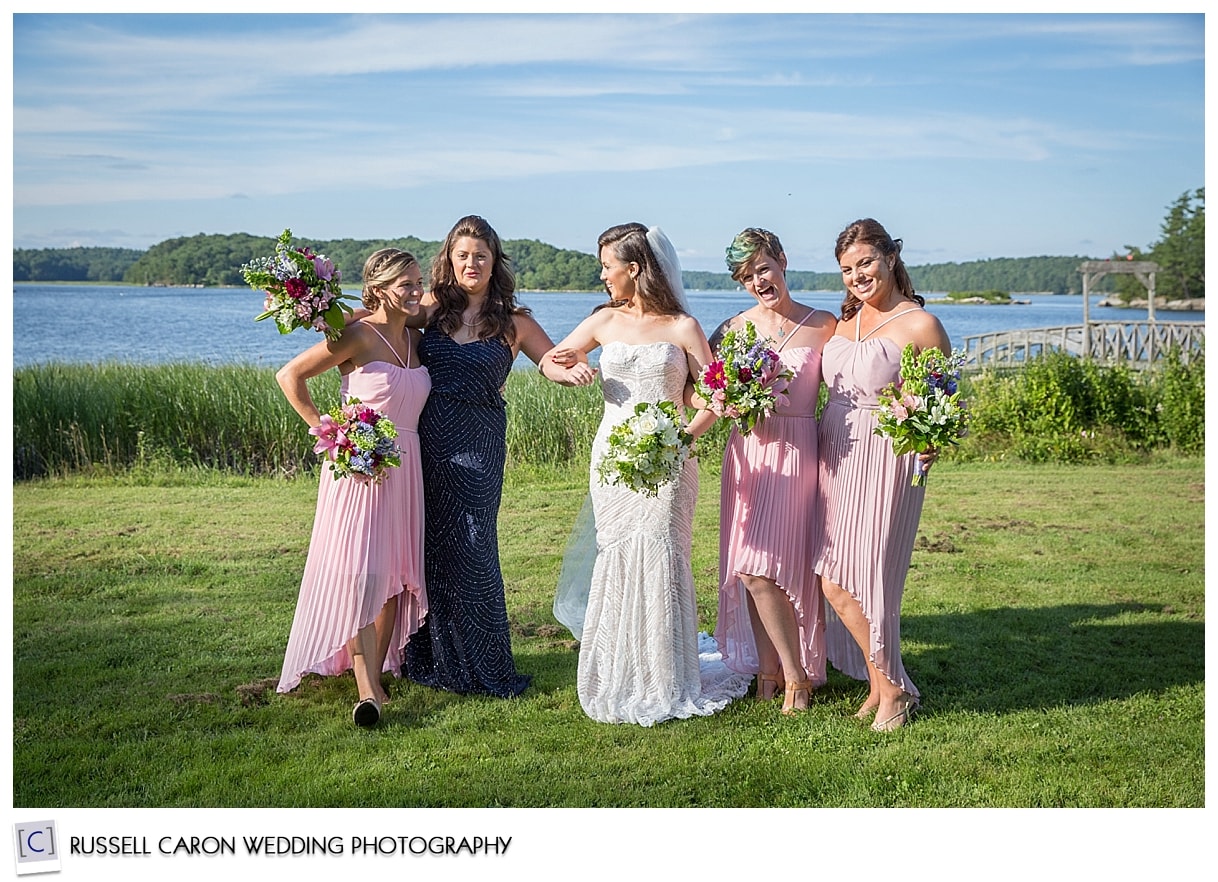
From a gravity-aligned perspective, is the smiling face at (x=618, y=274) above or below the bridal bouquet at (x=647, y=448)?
above

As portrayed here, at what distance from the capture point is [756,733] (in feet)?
15.6

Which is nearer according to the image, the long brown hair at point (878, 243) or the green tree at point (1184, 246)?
the long brown hair at point (878, 243)

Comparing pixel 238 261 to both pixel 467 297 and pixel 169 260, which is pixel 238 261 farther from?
pixel 467 297

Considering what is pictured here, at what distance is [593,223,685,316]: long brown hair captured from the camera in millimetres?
4758

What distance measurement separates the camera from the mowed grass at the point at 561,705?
4.43 metres

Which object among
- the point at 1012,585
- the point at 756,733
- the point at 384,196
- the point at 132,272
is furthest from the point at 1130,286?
the point at 756,733

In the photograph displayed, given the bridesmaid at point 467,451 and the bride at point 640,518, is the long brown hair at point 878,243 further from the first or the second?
the bridesmaid at point 467,451

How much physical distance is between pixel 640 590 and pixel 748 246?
146cm

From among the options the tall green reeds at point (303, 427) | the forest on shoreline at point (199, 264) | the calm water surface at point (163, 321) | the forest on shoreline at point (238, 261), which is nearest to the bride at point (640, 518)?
the tall green reeds at point (303, 427)

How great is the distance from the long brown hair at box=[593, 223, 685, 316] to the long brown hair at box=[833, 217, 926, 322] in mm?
699

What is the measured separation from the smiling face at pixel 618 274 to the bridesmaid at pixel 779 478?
40 cm

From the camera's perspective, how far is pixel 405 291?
4.79m
